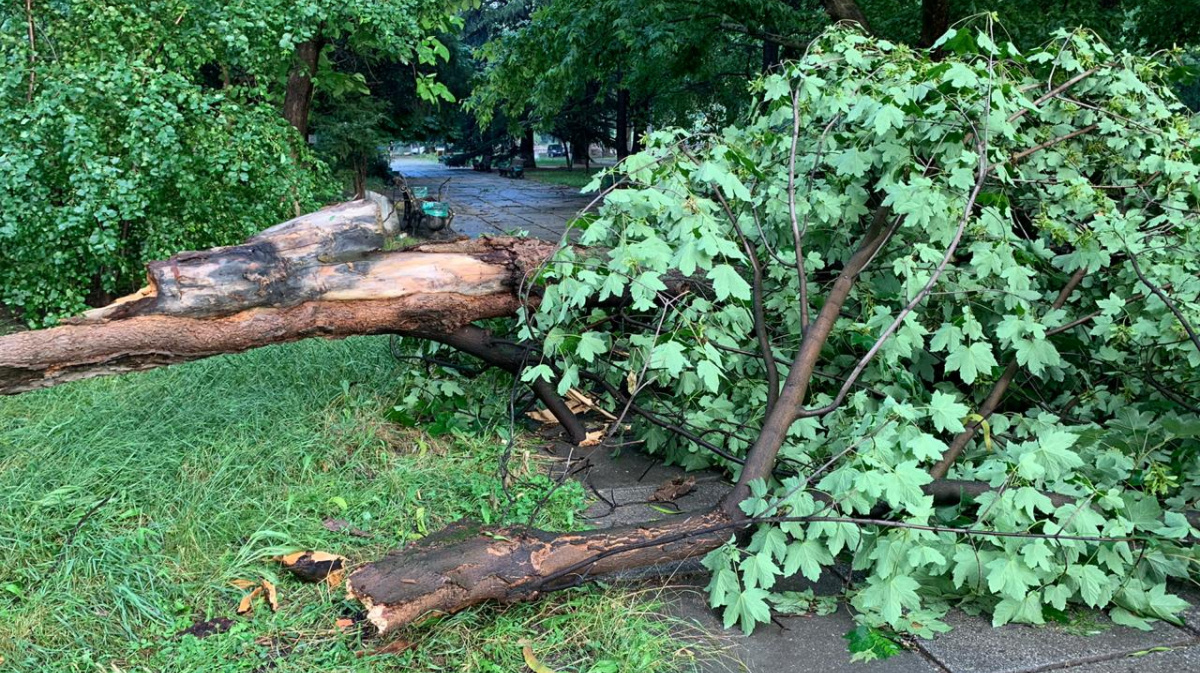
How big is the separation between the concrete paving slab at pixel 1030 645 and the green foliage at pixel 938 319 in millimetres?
53

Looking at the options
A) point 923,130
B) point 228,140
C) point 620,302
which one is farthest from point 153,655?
point 228,140

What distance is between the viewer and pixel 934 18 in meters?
7.45

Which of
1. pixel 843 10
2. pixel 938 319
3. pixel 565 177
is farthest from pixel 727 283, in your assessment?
pixel 565 177

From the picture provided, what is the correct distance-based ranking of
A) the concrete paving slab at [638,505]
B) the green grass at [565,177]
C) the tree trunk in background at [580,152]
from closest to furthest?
the concrete paving slab at [638,505] < the green grass at [565,177] < the tree trunk in background at [580,152]

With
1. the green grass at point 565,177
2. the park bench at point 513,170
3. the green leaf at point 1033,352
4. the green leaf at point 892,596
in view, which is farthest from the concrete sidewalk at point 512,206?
the green leaf at point 892,596

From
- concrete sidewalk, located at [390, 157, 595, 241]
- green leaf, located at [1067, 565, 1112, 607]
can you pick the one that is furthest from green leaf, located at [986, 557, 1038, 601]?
concrete sidewalk, located at [390, 157, 595, 241]

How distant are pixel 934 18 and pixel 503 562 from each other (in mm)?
6708

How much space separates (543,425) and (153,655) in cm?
215

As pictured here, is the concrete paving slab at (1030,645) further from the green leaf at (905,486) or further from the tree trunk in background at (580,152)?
the tree trunk in background at (580,152)

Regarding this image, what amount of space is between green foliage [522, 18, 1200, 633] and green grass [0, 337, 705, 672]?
0.53 metres

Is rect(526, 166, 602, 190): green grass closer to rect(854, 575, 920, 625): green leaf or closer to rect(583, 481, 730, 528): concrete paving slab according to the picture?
rect(583, 481, 730, 528): concrete paving slab

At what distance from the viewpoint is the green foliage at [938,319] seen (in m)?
2.61

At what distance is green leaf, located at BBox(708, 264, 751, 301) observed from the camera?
9.62 feet

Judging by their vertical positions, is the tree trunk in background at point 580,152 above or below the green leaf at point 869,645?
above
